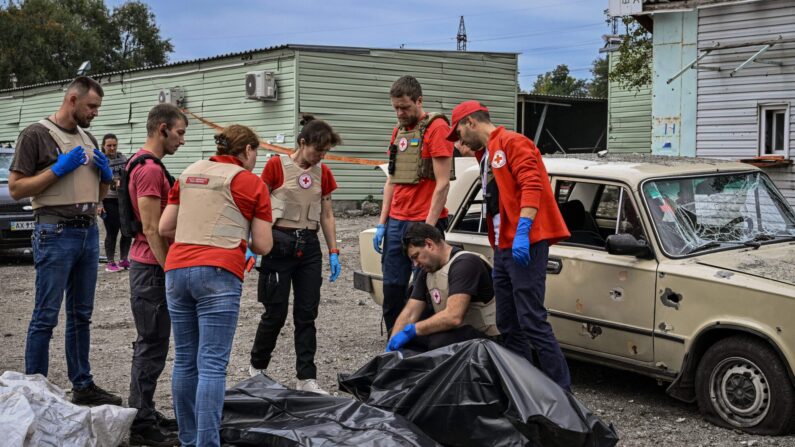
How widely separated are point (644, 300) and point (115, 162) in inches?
313

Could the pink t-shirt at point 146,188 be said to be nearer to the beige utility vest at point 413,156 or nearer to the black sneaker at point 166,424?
the black sneaker at point 166,424

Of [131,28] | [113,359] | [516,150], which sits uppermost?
[131,28]

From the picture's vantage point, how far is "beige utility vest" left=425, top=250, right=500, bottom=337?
214 inches

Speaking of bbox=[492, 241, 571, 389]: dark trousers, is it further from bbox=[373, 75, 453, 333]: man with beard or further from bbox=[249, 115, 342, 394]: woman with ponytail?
bbox=[249, 115, 342, 394]: woman with ponytail

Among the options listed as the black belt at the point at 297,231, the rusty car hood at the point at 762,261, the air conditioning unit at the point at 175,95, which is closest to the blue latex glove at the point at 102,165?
the black belt at the point at 297,231

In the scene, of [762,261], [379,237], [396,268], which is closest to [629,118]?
[379,237]

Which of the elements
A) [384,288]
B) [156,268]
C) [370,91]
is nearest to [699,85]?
[370,91]

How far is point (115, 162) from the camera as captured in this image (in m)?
11.2

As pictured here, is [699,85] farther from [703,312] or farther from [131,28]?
[131,28]

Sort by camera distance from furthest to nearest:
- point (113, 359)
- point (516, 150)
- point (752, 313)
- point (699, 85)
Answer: point (699, 85), point (113, 359), point (516, 150), point (752, 313)

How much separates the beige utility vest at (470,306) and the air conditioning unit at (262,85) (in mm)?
15754

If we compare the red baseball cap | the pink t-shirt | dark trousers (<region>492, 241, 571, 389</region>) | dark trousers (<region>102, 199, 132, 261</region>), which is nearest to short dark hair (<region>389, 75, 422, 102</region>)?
the red baseball cap

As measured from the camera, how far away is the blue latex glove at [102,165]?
5355mm

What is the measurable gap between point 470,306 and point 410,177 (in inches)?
42.4
